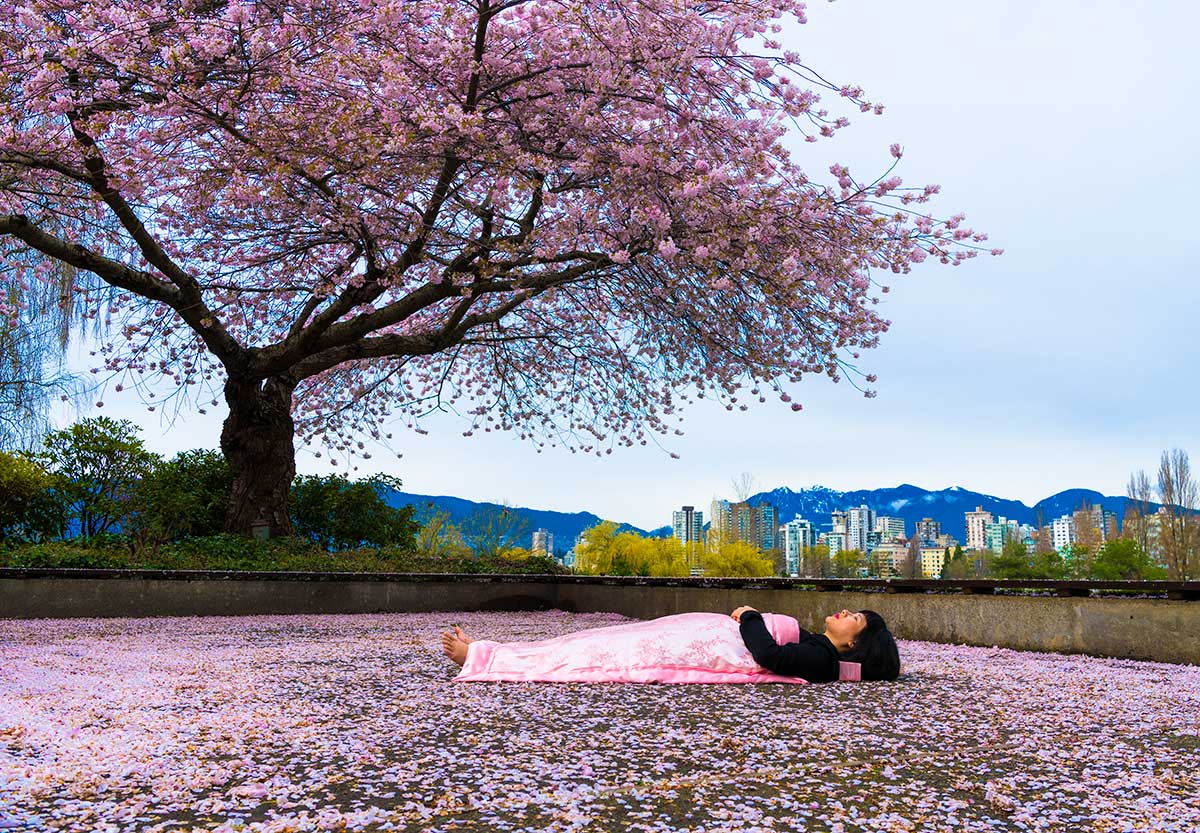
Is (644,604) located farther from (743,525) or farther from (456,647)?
(743,525)

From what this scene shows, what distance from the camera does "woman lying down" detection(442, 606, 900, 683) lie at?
14.5ft

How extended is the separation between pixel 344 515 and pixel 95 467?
11.8 feet

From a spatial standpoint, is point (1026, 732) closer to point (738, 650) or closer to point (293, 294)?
point (738, 650)

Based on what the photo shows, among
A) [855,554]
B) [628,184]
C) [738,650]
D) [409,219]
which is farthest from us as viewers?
[855,554]

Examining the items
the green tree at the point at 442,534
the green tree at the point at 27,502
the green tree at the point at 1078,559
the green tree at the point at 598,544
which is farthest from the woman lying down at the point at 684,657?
the green tree at the point at 1078,559

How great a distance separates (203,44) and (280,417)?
19.9 ft

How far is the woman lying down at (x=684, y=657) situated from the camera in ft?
14.5

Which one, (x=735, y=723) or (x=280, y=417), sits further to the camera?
(x=280, y=417)

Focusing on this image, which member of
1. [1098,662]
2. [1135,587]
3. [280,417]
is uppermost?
[280,417]

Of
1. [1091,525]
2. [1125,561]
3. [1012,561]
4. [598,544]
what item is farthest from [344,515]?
[1091,525]

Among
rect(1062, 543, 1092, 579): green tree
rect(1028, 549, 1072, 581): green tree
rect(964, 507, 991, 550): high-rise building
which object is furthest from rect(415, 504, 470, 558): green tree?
rect(964, 507, 991, 550): high-rise building

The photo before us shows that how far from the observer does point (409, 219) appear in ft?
29.6

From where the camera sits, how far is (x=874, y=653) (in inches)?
180

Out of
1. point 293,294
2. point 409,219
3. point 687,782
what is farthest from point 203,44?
point 687,782
